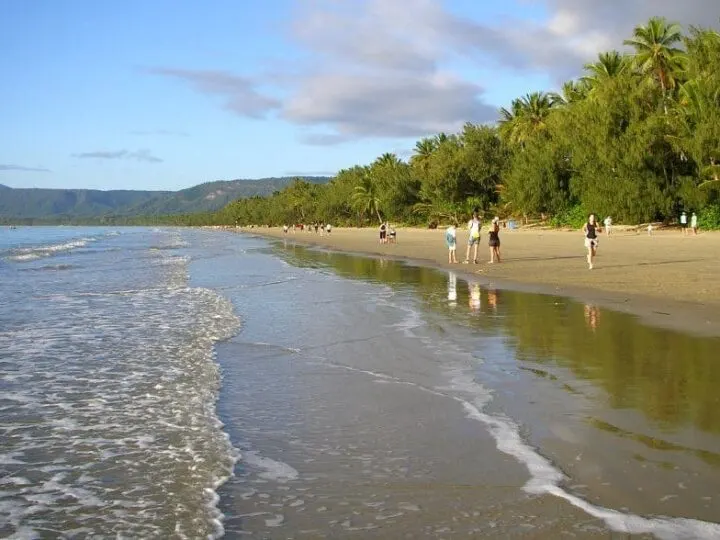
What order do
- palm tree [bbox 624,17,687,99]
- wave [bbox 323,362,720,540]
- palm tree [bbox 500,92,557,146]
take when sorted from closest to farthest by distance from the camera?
wave [bbox 323,362,720,540] → palm tree [bbox 624,17,687,99] → palm tree [bbox 500,92,557,146]

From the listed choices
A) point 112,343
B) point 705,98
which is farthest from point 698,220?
point 112,343

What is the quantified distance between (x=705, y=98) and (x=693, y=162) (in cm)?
678

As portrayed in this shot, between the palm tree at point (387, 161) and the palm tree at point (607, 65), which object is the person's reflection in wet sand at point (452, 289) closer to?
the palm tree at point (607, 65)

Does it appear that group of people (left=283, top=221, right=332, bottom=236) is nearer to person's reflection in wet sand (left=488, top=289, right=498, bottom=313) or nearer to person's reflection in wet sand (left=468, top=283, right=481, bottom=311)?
person's reflection in wet sand (left=468, top=283, right=481, bottom=311)

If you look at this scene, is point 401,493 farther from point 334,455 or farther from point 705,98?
point 705,98

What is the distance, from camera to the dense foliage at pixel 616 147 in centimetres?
3956

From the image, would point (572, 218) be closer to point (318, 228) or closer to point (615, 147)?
point (615, 147)

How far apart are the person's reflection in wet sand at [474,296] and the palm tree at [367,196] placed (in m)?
78.7

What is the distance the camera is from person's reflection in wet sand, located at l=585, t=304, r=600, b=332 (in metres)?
10.8

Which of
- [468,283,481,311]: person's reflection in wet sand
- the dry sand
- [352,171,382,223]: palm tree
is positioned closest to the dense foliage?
the dry sand

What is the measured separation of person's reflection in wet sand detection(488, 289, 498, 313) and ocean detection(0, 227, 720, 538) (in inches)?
55.4

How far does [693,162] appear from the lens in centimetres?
4309

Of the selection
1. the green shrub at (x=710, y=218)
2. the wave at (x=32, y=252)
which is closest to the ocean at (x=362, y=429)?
the wave at (x=32, y=252)

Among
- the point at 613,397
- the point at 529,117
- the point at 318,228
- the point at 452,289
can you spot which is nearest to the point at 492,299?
the point at 452,289
